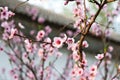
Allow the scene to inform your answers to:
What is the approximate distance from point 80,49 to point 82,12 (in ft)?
0.82

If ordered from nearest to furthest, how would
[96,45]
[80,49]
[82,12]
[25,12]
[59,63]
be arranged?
1. [80,49]
2. [82,12]
3. [25,12]
4. [59,63]
5. [96,45]

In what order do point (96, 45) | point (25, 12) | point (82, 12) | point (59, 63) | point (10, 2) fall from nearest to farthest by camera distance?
point (82, 12) → point (10, 2) → point (25, 12) → point (59, 63) → point (96, 45)

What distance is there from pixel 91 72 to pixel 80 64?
8cm

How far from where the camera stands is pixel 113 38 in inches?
192

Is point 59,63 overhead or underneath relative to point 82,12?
underneath

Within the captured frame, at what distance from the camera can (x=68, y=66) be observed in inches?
149

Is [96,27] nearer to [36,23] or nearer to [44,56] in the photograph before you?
[36,23]

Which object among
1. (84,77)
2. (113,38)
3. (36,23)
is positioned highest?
(84,77)

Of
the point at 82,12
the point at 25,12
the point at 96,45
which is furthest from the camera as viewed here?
the point at 96,45

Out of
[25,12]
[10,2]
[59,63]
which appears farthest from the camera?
[59,63]

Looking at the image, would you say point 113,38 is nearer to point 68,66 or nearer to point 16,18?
point 68,66

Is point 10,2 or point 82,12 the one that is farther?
point 10,2

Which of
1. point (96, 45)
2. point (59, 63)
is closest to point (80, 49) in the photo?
point (59, 63)

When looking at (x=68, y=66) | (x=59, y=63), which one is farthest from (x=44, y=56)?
(x=59, y=63)
